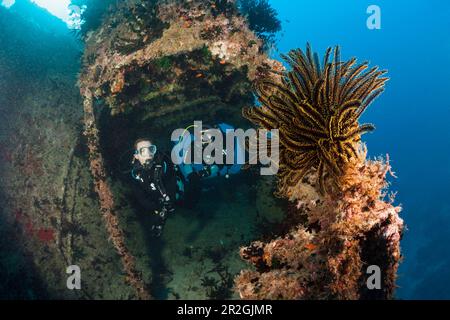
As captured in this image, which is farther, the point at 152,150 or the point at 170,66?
the point at 152,150

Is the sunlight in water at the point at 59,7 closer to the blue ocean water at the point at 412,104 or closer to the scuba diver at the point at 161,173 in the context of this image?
the scuba diver at the point at 161,173

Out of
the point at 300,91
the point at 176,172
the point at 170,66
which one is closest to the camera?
the point at 300,91

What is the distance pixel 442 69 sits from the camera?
334ft

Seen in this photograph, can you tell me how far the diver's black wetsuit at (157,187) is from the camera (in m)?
7.70

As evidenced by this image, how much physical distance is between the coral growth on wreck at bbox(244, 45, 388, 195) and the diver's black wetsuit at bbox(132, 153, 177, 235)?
12.4ft

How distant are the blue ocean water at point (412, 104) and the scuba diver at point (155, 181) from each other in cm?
543

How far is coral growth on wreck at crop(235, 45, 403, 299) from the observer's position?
333 cm

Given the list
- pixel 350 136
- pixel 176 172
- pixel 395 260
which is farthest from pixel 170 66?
pixel 395 260

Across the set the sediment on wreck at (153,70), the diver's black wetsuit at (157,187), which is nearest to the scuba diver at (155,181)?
the diver's black wetsuit at (157,187)

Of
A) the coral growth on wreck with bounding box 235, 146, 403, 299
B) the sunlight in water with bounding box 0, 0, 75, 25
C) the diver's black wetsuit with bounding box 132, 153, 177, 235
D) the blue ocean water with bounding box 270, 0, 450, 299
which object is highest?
the blue ocean water with bounding box 270, 0, 450, 299

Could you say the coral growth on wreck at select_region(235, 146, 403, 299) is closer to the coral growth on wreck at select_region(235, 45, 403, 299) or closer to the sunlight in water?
the coral growth on wreck at select_region(235, 45, 403, 299)

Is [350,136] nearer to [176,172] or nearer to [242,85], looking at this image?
[242,85]

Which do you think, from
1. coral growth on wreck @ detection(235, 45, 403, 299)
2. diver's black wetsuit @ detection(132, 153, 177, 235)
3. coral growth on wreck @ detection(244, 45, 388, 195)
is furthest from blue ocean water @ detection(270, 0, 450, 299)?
diver's black wetsuit @ detection(132, 153, 177, 235)

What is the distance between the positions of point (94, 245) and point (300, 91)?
5.15m
